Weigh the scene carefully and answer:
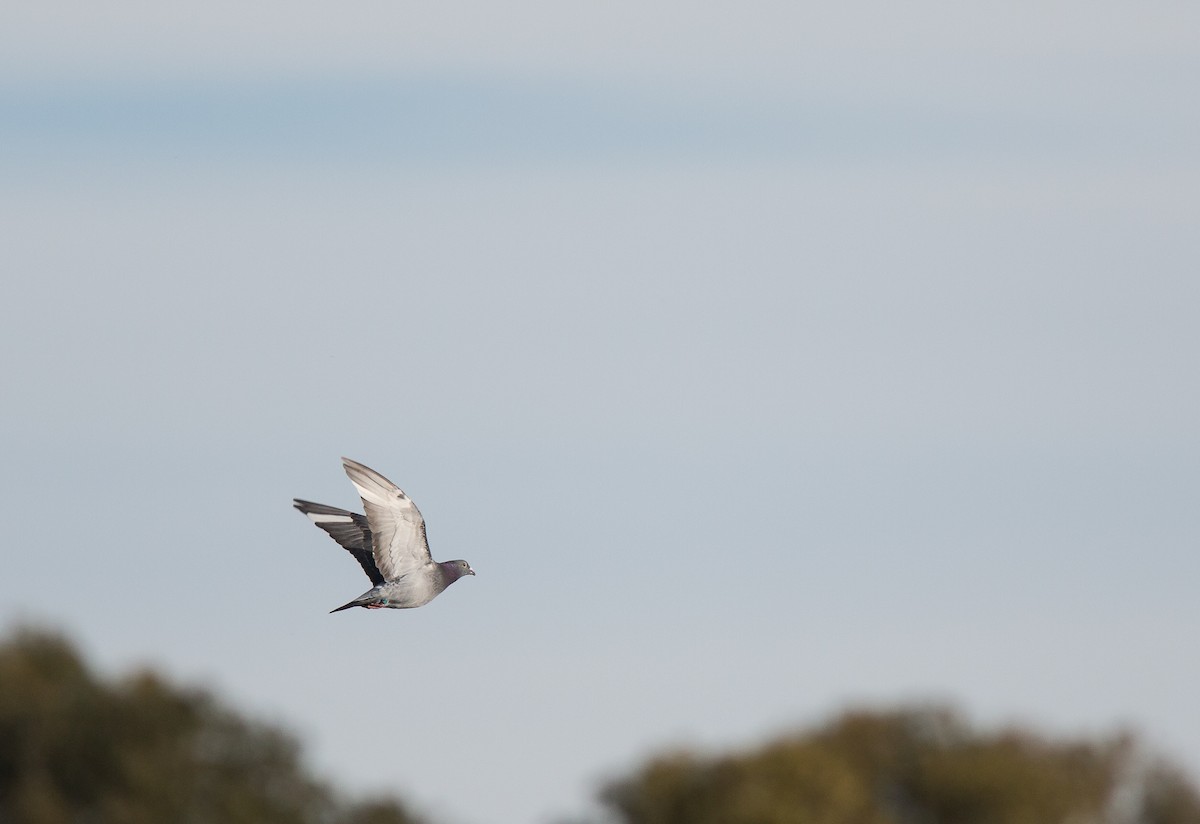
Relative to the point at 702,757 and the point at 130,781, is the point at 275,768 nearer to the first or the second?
the point at 130,781

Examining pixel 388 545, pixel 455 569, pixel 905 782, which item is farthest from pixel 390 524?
pixel 905 782

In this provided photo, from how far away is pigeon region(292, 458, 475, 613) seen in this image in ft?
230

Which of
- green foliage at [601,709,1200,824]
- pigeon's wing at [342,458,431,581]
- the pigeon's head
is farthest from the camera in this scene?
the pigeon's head

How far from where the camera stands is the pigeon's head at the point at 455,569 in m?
73.2

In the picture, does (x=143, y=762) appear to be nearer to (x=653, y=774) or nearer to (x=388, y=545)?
(x=388, y=545)

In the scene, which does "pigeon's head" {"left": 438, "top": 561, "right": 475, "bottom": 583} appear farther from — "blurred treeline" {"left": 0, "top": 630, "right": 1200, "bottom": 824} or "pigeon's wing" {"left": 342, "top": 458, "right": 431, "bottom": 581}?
"blurred treeline" {"left": 0, "top": 630, "right": 1200, "bottom": 824}

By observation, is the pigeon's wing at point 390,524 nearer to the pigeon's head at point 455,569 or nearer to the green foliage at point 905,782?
the pigeon's head at point 455,569

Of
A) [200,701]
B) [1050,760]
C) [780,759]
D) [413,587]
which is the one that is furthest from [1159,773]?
[200,701]

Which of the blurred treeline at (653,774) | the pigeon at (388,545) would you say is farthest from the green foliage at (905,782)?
the pigeon at (388,545)

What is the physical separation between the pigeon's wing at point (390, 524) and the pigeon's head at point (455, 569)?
1.18m

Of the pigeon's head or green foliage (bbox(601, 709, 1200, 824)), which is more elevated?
the pigeon's head

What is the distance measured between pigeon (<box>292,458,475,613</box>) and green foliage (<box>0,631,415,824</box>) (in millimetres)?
6251

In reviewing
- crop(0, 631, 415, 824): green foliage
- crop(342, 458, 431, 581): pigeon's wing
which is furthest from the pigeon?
crop(0, 631, 415, 824): green foliage

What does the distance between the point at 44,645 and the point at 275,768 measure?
8930 millimetres
